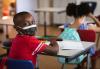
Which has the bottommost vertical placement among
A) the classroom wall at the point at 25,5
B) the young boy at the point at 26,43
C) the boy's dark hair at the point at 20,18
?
Answer: the young boy at the point at 26,43

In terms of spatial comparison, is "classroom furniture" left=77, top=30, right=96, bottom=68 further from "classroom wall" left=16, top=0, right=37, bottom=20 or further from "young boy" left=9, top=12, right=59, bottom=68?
"classroom wall" left=16, top=0, right=37, bottom=20

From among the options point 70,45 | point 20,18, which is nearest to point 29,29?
point 20,18

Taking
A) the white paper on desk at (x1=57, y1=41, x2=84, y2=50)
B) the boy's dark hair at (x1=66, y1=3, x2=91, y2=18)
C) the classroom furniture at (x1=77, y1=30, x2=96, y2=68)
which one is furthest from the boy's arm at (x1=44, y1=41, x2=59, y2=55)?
the boy's dark hair at (x1=66, y1=3, x2=91, y2=18)

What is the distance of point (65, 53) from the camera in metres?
2.35

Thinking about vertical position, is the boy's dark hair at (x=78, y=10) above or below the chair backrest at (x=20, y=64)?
above

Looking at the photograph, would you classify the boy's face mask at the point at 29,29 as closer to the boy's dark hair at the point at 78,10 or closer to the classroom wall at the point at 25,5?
the boy's dark hair at the point at 78,10

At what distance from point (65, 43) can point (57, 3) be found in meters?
6.03

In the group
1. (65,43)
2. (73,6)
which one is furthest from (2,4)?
(65,43)

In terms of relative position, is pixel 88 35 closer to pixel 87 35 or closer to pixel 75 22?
pixel 87 35

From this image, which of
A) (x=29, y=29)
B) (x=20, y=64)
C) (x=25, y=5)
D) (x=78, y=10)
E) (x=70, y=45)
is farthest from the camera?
(x=25, y=5)

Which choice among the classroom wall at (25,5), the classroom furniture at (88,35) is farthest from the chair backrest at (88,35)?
the classroom wall at (25,5)

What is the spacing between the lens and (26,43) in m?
2.14

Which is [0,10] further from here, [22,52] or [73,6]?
[22,52]

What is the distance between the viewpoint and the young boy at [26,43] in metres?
2.15
